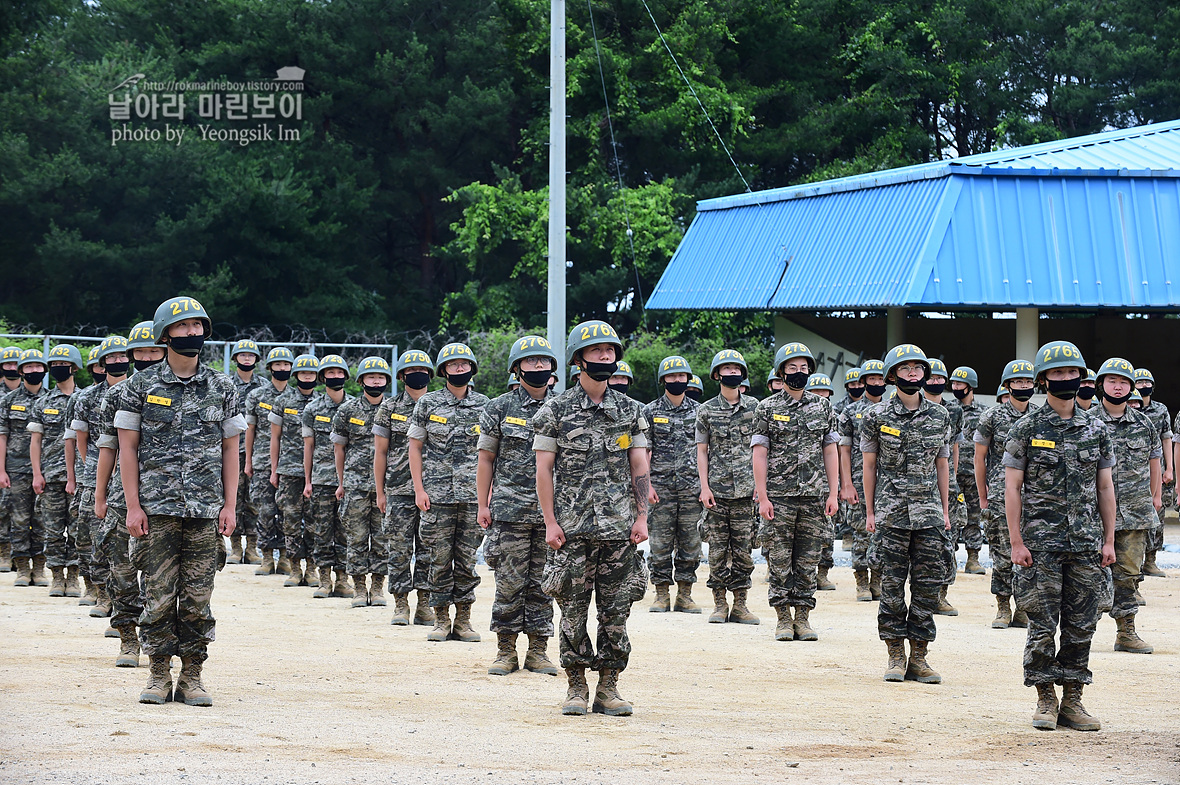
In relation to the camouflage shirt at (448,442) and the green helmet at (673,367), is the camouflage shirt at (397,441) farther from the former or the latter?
the green helmet at (673,367)

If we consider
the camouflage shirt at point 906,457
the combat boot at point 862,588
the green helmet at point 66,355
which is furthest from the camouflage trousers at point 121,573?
the combat boot at point 862,588

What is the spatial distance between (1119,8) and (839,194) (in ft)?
70.7

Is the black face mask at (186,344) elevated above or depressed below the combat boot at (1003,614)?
above

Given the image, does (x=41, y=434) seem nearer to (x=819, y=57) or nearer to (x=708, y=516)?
(x=708, y=516)

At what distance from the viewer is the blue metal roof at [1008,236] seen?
863 inches

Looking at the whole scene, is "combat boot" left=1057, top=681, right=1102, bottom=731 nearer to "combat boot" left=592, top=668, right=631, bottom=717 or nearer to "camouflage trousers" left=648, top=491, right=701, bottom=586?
"combat boot" left=592, top=668, right=631, bottom=717

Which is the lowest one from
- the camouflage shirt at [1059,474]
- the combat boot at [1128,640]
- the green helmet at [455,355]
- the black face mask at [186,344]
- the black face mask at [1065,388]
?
the combat boot at [1128,640]

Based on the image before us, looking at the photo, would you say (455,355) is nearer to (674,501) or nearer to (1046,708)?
(674,501)

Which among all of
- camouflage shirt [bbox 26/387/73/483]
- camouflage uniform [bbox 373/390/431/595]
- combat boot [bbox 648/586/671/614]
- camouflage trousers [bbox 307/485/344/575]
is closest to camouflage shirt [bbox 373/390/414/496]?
camouflage uniform [bbox 373/390/431/595]

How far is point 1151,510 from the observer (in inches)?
474

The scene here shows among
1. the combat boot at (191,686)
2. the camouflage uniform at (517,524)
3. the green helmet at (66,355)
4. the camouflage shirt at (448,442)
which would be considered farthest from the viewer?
the green helmet at (66,355)

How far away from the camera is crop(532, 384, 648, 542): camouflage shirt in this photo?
28.0 ft

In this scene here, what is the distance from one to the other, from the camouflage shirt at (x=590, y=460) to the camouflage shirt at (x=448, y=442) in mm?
2813

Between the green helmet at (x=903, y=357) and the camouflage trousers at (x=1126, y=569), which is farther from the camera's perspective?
the camouflage trousers at (x=1126, y=569)
